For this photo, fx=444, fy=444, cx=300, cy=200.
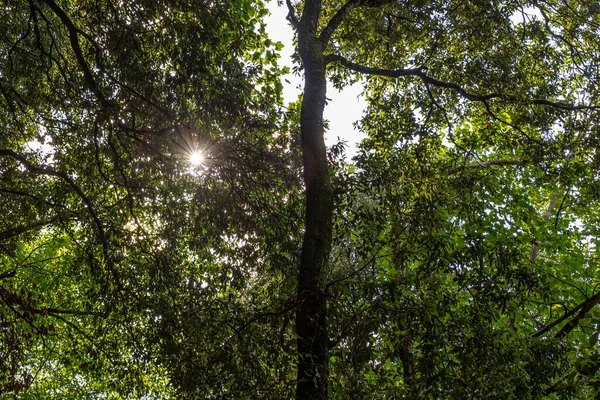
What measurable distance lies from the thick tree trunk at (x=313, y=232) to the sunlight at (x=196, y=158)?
184 cm

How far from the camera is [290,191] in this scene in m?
7.90

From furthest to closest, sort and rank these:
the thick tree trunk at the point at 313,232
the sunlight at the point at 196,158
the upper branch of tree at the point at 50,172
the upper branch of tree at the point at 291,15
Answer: the upper branch of tree at the point at 291,15
the sunlight at the point at 196,158
the upper branch of tree at the point at 50,172
the thick tree trunk at the point at 313,232

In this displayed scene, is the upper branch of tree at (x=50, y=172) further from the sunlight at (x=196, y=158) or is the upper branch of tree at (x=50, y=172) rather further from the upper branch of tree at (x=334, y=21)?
the upper branch of tree at (x=334, y=21)

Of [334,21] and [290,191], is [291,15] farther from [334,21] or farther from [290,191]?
[290,191]

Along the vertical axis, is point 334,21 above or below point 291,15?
below

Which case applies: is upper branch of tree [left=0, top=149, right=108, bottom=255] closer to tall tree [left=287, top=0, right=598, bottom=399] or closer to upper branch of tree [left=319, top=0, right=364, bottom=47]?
tall tree [left=287, top=0, right=598, bottom=399]

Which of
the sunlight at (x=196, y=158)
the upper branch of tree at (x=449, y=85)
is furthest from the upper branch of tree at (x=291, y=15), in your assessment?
the sunlight at (x=196, y=158)

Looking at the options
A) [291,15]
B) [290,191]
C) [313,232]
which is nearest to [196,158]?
[290,191]

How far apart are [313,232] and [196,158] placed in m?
2.72

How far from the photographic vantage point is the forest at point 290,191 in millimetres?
4844

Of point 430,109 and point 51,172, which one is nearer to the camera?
point 51,172

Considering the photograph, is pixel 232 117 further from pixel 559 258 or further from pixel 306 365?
pixel 559 258

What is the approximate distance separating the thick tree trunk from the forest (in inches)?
1.2

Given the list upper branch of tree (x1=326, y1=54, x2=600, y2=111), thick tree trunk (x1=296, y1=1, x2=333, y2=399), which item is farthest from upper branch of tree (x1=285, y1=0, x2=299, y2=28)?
upper branch of tree (x1=326, y1=54, x2=600, y2=111)
